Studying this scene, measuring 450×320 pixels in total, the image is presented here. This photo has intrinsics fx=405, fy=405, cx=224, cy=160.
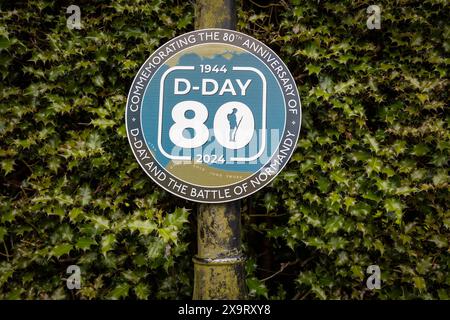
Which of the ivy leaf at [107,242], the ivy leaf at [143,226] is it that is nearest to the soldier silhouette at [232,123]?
the ivy leaf at [143,226]

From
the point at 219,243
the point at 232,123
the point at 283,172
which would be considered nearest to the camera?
the point at 219,243

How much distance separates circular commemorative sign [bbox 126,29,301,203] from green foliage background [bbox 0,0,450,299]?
19.4 inches

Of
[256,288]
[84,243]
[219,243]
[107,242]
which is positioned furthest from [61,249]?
[256,288]

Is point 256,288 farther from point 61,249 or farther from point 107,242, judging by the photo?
point 61,249

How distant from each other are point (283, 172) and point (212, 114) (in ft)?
2.47

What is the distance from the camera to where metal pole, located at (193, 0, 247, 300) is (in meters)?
2.12

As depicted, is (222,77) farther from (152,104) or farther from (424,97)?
(424,97)

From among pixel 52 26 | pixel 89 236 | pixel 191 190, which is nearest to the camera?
pixel 191 190

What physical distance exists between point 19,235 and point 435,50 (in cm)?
311

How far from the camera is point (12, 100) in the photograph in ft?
9.01

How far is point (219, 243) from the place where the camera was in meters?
2.12

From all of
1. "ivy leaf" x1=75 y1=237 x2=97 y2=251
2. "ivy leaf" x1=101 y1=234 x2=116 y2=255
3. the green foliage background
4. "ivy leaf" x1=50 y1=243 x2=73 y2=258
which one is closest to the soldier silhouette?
the green foliage background

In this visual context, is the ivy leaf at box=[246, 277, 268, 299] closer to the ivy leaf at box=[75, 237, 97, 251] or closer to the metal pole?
the metal pole
